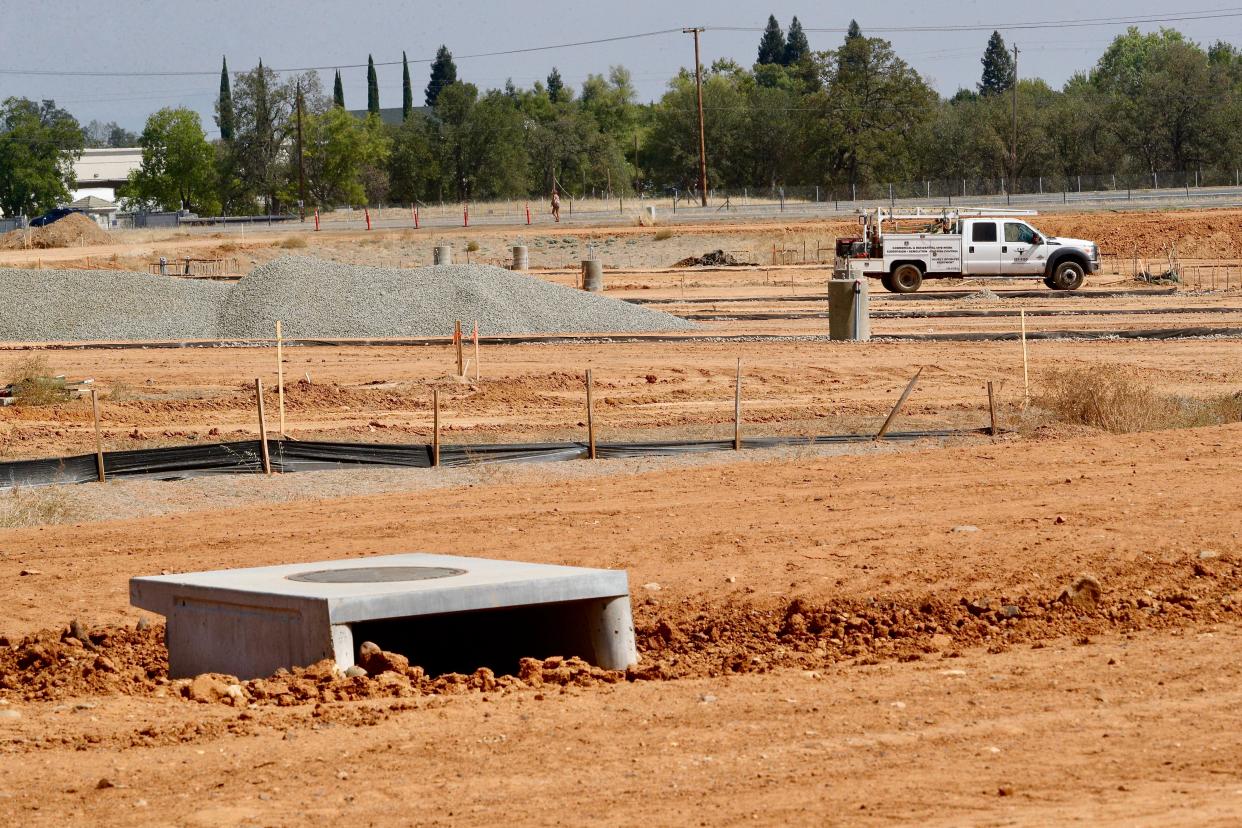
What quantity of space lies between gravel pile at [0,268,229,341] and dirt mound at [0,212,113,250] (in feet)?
122

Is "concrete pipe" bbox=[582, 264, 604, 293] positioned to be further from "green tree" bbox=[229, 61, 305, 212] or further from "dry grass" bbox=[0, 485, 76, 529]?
"green tree" bbox=[229, 61, 305, 212]

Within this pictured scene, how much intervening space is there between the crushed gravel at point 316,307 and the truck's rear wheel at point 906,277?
768cm

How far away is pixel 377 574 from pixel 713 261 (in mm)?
53747

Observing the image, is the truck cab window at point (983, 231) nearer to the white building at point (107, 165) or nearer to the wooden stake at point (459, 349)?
the wooden stake at point (459, 349)

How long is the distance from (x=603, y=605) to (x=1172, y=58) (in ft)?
344

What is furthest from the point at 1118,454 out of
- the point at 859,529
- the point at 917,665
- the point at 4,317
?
the point at 4,317

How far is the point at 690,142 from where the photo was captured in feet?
397

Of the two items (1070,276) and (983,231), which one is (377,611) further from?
(1070,276)

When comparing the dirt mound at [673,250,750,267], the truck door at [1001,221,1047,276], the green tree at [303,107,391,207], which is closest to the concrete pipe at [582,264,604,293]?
the truck door at [1001,221,1047,276]

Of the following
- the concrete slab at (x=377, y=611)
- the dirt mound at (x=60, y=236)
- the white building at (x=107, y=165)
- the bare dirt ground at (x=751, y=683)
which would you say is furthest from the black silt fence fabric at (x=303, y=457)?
the white building at (x=107, y=165)

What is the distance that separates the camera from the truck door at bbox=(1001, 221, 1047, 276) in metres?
42.4

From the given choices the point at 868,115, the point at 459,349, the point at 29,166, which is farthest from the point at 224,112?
the point at 459,349

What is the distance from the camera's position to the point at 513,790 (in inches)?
267

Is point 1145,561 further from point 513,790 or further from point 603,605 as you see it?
point 513,790
